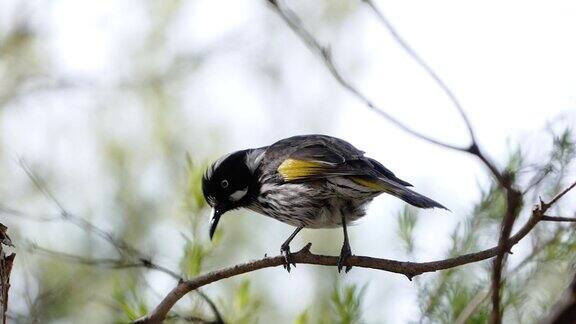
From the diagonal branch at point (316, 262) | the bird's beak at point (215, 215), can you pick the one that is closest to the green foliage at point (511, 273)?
the diagonal branch at point (316, 262)

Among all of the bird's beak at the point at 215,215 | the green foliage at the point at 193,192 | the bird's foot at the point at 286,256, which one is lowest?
the bird's foot at the point at 286,256

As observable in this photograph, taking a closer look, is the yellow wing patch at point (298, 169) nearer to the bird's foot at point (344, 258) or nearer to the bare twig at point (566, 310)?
the bird's foot at point (344, 258)

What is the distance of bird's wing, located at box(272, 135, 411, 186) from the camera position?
414 cm

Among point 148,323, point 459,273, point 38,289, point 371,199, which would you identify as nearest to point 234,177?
point 371,199

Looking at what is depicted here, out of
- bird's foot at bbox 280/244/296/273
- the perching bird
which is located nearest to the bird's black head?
the perching bird

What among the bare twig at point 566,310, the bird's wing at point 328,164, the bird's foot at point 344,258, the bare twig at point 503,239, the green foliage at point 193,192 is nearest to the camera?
the bare twig at point 566,310

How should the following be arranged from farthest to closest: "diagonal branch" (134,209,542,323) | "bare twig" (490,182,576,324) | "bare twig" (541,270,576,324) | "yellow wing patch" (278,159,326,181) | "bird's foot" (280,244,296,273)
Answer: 1. "yellow wing patch" (278,159,326,181)
2. "bird's foot" (280,244,296,273)
3. "diagonal branch" (134,209,542,323)
4. "bare twig" (490,182,576,324)
5. "bare twig" (541,270,576,324)

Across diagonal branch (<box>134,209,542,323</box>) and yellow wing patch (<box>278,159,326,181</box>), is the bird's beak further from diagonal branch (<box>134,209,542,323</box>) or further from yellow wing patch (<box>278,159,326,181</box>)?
diagonal branch (<box>134,209,542,323</box>)

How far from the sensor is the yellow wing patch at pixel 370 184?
4.01 meters

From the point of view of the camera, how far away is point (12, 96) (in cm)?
740

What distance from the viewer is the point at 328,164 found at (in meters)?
4.33

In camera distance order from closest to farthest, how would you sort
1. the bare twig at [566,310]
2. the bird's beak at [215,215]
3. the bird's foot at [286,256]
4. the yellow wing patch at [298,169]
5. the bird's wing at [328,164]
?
the bare twig at [566,310]
the bird's foot at [286,256]
the bird's wing at [328,164]
the yellow wing patch at [298,169]
the bird's beak at [215,215]

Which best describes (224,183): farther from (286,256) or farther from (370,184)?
(286,256)

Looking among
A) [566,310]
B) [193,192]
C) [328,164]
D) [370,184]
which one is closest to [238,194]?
[328,164]
